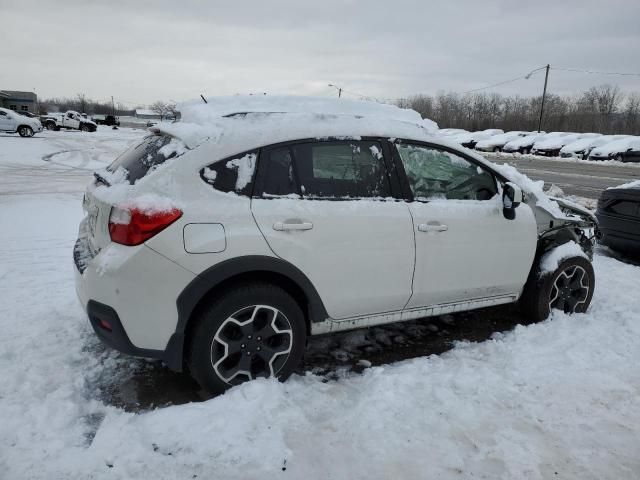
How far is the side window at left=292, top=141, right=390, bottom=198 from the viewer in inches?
128

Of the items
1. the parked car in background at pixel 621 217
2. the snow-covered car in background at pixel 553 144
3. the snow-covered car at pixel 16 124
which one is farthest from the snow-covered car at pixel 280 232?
the snow-covered car in background at pixel 553 144

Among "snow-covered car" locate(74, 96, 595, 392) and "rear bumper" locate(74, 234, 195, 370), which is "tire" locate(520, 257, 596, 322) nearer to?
"snow-covered car" locate(74, 96, 595, 392)

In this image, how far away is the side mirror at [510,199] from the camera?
3.87 m

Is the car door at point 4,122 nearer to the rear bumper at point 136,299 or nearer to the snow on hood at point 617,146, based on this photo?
the rear bumper at point 136,299

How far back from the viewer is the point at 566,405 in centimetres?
319

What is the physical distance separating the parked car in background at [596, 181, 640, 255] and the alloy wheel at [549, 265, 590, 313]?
8.75 feet

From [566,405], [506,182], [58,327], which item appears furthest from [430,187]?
[58,327]

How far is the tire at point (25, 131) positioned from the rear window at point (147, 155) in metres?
30.8

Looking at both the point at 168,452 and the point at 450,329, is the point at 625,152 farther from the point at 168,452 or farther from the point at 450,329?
the point at 168,452

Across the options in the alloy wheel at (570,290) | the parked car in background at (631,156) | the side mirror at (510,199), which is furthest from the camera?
the parked car in background at (631,156)

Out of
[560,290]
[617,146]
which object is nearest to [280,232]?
[560,290]

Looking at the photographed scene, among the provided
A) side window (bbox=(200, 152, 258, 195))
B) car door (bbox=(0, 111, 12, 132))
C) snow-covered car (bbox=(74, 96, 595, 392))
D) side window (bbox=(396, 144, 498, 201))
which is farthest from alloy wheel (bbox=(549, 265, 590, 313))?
car door (bbox=(0, 111, 12, 132))

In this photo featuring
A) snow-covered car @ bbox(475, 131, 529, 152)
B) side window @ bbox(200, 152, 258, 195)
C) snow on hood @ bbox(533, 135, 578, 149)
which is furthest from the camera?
snow-covered car @ bbox(475, 131, 529, 152)

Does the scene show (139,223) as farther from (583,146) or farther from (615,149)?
(583,146)
